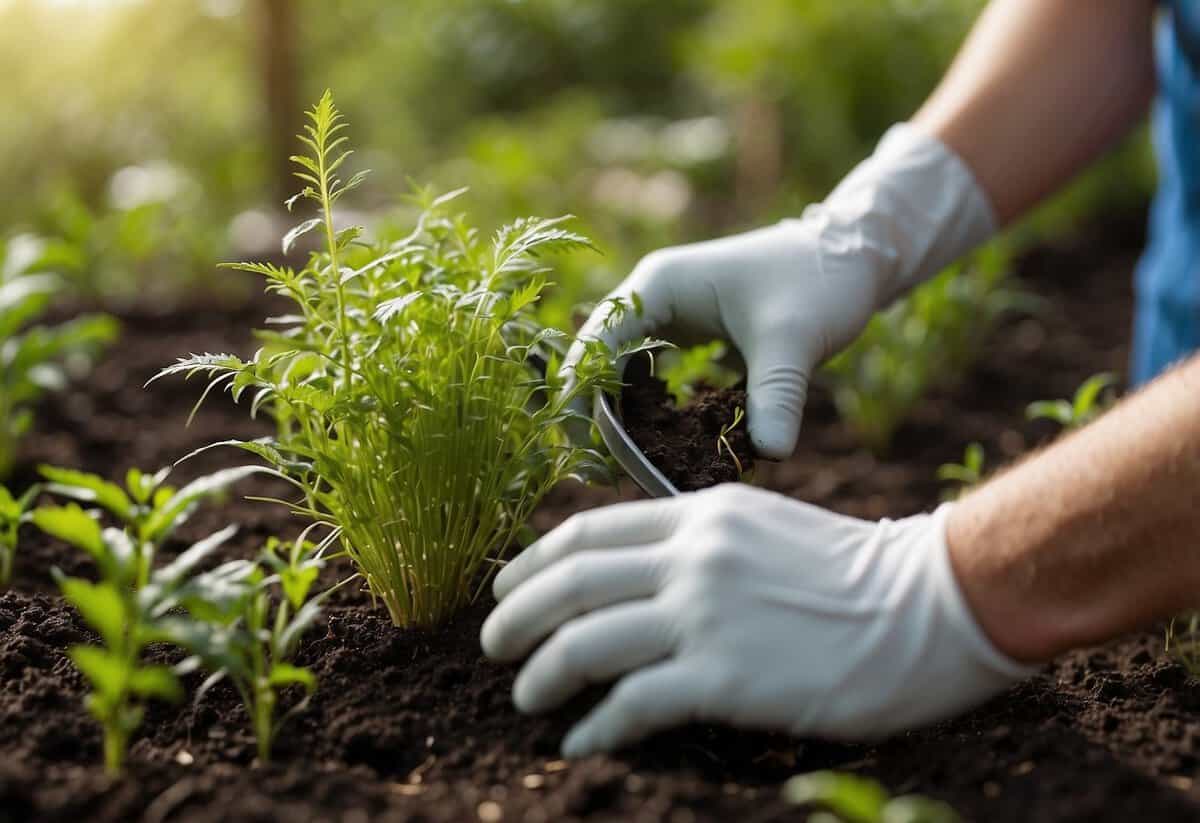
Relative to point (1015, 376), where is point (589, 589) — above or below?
above

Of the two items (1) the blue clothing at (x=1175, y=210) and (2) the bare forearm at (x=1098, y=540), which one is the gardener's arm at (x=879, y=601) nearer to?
(2) the bare forearm at (x=1098, y=540)

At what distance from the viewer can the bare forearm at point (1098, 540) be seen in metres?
1.45

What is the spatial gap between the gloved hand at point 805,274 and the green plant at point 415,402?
0.15m

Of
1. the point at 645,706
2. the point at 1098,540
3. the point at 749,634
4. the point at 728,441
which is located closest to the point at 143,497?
the point at 645,706

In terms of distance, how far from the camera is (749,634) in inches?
57.3

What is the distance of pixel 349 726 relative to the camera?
1.58 meters

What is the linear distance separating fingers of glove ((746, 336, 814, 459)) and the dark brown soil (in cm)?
3

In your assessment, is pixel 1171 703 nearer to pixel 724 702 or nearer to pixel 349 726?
pixel 724 702

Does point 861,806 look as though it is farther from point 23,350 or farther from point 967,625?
point 23,350

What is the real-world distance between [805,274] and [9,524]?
61.3 inches

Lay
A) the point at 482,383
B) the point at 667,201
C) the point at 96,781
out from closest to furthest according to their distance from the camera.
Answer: the point at 96,781 → the point at 482,383 → the point at 667,201

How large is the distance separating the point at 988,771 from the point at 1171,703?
43 cm

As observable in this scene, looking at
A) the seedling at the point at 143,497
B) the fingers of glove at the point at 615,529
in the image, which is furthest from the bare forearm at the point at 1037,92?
the seedling at the point at 143,497

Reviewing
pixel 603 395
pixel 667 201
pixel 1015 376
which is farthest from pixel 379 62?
pixel 603 395
